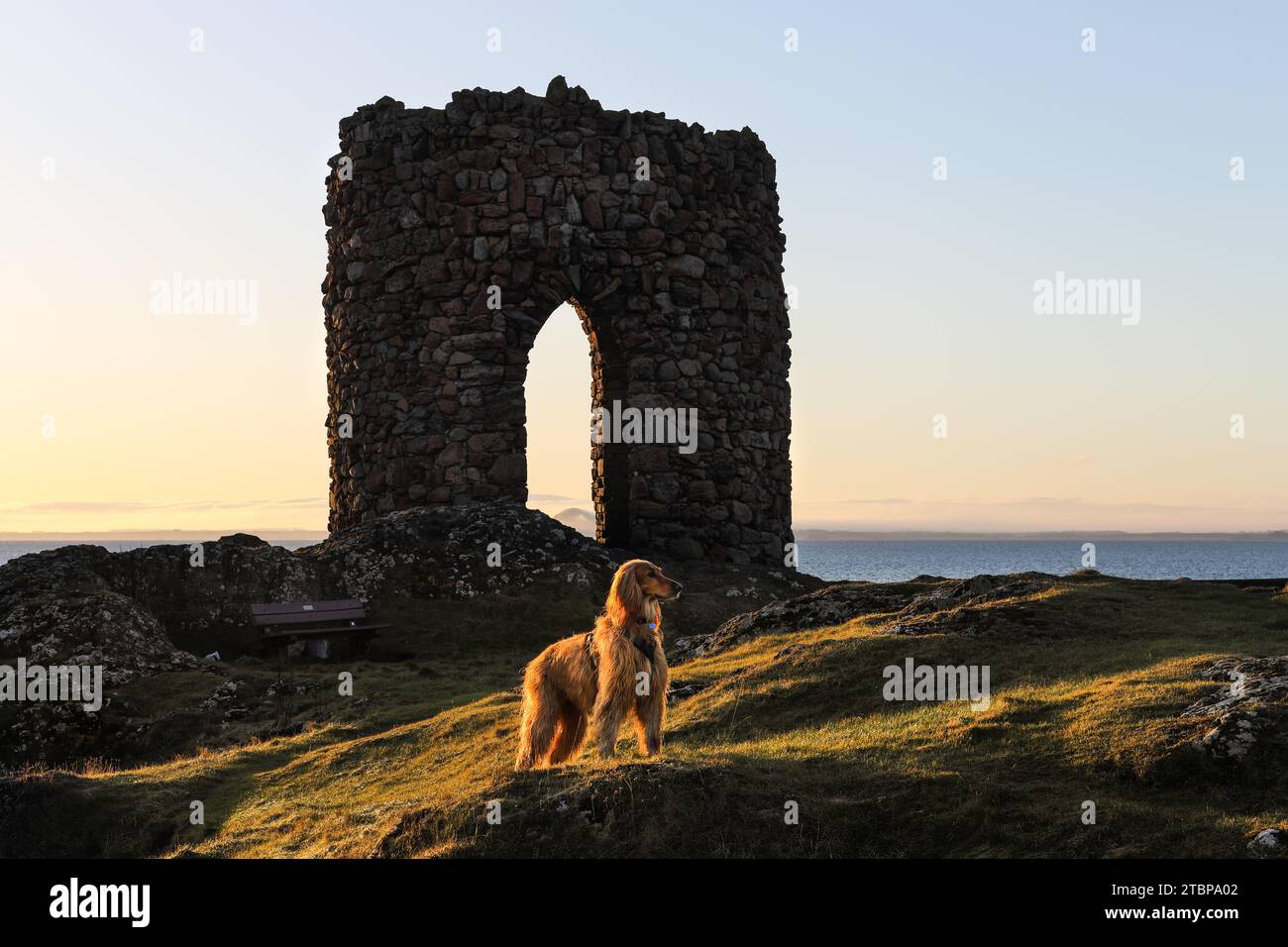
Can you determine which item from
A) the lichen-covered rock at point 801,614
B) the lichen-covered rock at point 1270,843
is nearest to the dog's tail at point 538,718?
the lichen-covered rock at point 1270,843

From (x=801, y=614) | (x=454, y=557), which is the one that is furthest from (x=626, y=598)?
(x=454, y=557)

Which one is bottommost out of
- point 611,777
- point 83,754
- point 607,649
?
point 83,754

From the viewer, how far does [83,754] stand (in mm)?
16984

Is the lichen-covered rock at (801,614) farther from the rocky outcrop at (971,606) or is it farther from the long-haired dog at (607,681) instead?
the long-haired dog at (607,681)

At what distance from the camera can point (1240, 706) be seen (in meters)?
10.6

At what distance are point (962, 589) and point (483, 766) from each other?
355 inches

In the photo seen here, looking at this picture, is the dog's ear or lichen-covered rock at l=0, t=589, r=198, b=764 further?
lichen-covered rock at l=0, t=589, r=198, b=764

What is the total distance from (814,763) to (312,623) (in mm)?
12887

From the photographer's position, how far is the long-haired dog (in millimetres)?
10664

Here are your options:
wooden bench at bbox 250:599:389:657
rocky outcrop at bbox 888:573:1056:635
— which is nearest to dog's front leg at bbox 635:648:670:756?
rocky outcrop at bbox 888:573:1056:635

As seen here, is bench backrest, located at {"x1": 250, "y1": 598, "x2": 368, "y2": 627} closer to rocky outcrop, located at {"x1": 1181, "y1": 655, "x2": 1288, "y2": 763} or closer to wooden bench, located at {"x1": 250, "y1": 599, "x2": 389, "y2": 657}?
wooden bench, located at {"x1": 250, "y1": 599, "x2": 389, "y2": 657}

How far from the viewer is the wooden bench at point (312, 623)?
21469mm
